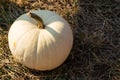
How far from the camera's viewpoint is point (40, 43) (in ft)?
7.13

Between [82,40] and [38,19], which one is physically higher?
[38,19]

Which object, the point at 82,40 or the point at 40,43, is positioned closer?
the point at 40,43

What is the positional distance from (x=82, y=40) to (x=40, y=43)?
0.49 metres

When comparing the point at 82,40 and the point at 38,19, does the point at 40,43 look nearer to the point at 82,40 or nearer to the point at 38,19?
the point at 38,19

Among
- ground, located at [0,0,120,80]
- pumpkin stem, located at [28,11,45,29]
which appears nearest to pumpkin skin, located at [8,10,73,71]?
pumpkin stem, located at [28,11,45,29]

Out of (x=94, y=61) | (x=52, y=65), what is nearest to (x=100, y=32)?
(x=94, y=61)

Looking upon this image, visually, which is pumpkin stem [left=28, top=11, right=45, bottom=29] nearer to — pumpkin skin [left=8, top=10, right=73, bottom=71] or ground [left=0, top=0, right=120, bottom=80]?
pumpkin skin [left=8, top=10, right=73, bottom=71]

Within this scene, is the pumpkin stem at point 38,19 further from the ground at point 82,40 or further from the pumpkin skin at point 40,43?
the ground at point 82,40

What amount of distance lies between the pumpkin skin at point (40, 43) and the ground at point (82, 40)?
0.16 meters

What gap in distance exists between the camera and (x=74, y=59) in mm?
2453

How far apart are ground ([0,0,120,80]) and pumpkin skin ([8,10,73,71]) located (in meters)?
0.16

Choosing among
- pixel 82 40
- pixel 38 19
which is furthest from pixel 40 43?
pixel 82 40

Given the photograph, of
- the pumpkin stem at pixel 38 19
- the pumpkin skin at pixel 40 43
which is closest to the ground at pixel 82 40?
the pumpkin skin at pixel 40 43

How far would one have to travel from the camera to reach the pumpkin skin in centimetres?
218
